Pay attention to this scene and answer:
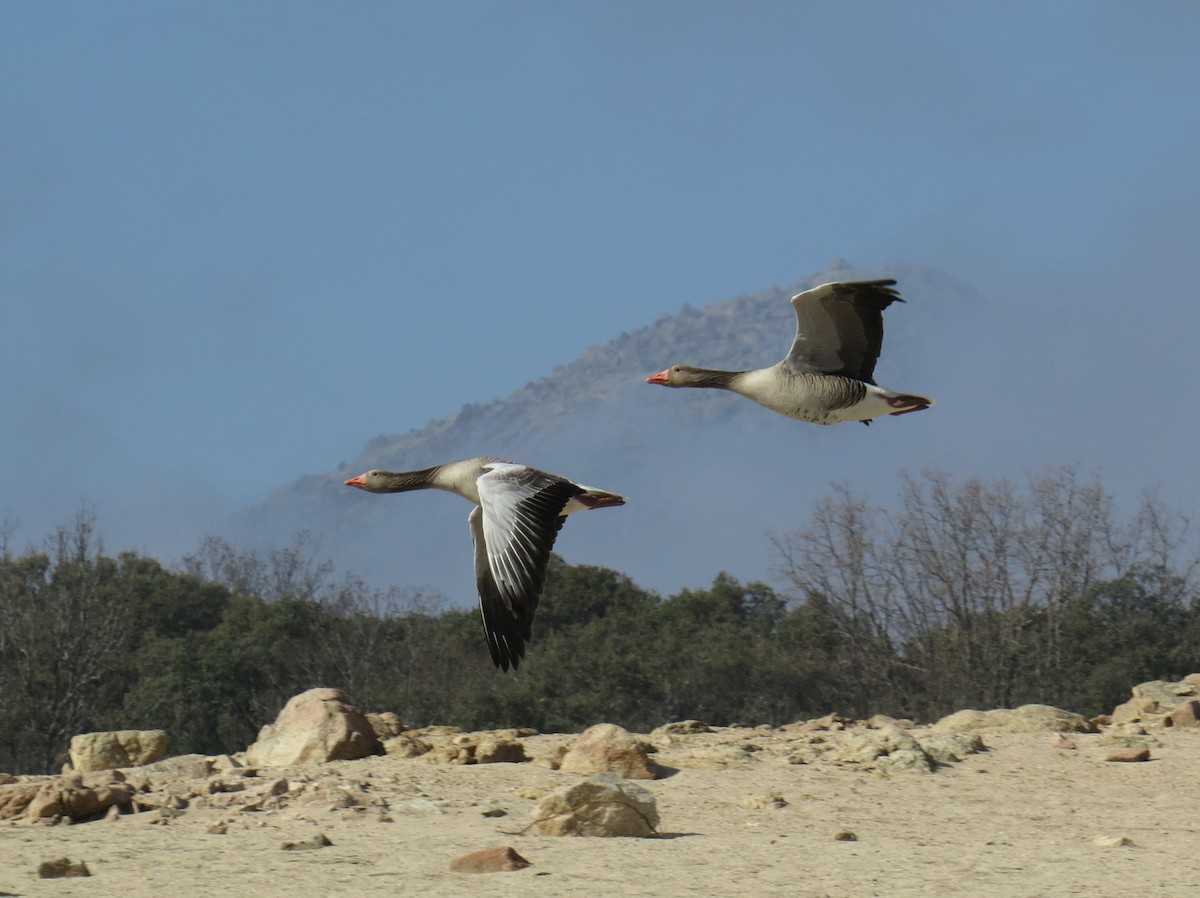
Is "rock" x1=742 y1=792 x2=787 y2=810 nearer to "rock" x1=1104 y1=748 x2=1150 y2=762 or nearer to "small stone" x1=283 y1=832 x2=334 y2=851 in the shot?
"small stone" x1=283 y1=832 x2=334 y2=851

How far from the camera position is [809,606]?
133 ft

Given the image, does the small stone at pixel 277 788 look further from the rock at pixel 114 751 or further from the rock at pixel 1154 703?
the rock at pixel 1154 703

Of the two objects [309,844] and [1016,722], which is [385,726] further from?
[1016,722]

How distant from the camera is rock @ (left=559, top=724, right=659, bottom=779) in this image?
54.7 feet

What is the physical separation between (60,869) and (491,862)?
3.17m

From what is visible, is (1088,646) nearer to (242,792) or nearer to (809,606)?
(809,606)

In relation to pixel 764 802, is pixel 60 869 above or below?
below

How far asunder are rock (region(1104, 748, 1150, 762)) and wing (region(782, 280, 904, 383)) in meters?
7.21

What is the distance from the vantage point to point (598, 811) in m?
14.2

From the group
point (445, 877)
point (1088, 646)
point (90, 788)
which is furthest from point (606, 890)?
point (1088, 646)

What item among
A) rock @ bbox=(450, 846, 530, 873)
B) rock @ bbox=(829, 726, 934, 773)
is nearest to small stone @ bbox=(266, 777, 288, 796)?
rock @ bbox=(450, 846, 530, 873)

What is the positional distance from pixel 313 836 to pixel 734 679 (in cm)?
2327

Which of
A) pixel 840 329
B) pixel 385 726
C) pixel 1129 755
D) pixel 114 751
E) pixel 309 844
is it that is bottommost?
pixel 309 844

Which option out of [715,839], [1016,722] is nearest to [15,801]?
[715,839]
